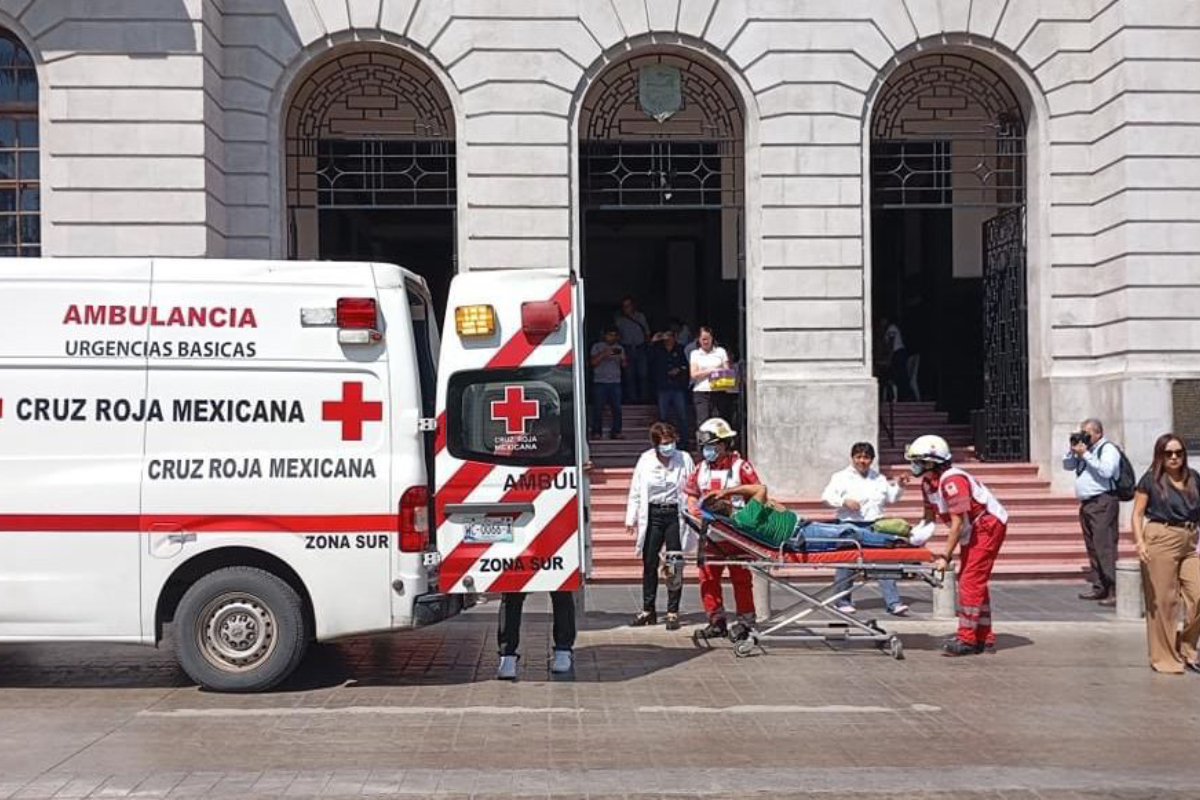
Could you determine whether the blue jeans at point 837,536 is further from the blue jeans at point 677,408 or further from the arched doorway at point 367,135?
the arched doorway at point 367,135

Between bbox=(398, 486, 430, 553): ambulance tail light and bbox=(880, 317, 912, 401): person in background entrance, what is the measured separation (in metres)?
13.3

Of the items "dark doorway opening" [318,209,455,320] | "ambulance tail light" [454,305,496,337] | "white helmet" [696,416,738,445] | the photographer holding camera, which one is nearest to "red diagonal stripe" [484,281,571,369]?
"ambulance tail light" [454,305,496,337]

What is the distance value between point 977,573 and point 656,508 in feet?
9.53

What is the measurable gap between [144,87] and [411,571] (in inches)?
361

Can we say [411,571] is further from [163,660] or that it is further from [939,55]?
[939,55]

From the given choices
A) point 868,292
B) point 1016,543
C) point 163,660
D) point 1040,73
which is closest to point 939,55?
point 1040,73

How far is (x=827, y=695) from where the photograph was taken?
9.43m

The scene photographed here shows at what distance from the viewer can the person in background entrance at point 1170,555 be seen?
10312 mm

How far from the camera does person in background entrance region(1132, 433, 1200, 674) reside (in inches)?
406

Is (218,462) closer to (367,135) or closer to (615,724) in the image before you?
(615,724)

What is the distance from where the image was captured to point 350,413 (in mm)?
9289

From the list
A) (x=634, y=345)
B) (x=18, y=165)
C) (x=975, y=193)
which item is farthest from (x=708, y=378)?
(x=18, y=165)

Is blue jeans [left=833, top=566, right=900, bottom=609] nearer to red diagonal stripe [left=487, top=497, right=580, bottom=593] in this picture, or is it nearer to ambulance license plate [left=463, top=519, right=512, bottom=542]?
red diagonal stripe [left=487, top=497, right=580, bottom=593]

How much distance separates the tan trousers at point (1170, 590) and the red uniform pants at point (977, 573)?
1.12m
